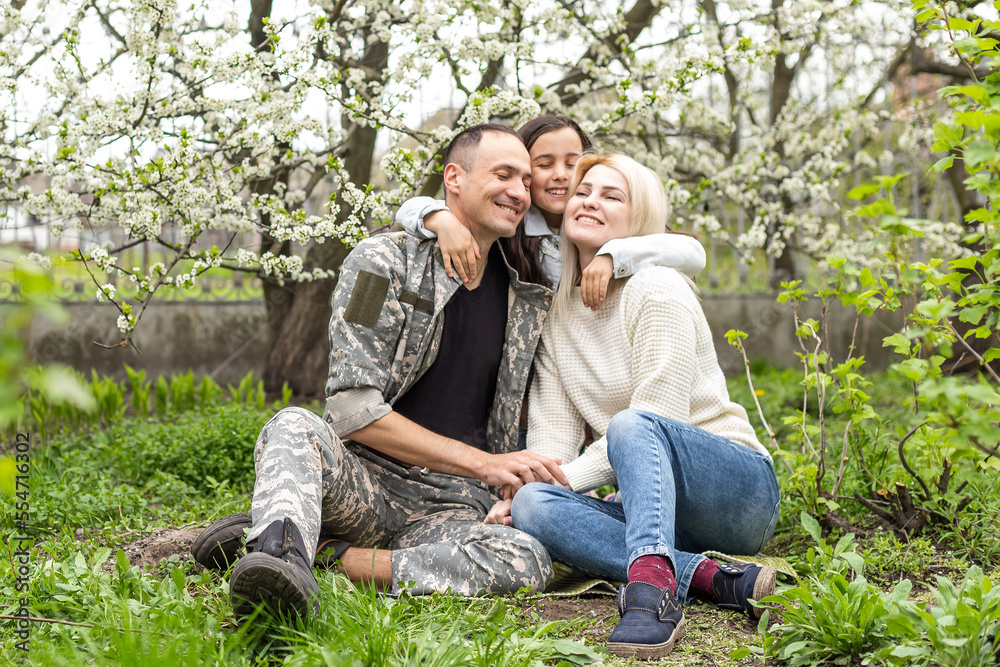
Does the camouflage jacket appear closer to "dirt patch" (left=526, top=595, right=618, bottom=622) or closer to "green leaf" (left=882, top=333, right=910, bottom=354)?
"dirt patch" (left=526, top=595, right=618, bottom=622)

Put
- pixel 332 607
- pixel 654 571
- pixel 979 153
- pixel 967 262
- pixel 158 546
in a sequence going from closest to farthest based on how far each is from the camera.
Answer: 1. pixel 979 153
2. pixel 967 262
3. pixel 332 607
4. pixel 654 571
5. pixel 158 546

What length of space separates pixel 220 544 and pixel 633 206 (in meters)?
1.80

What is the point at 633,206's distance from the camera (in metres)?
2.88

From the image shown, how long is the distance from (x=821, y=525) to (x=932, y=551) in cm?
38

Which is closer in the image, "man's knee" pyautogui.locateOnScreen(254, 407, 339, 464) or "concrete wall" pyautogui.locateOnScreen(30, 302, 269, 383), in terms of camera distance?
"man's knee" pyautogui.locateOnScreen(254, 407, 339, 464)

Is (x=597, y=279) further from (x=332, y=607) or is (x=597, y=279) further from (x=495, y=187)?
(x=332, y=607)

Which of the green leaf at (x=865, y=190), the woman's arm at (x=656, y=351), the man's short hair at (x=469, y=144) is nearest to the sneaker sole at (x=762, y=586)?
the woman's arm at (x=656, y=351)

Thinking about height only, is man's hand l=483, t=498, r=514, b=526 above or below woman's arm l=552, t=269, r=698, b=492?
below

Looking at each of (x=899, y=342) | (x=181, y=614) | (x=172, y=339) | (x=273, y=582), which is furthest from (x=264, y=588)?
A: (x=172, y=339)

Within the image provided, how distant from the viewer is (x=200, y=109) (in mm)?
3967

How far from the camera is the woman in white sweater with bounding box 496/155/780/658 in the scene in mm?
Answer: 2262

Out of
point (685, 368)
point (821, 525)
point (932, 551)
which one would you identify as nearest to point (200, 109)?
point (685, 368)

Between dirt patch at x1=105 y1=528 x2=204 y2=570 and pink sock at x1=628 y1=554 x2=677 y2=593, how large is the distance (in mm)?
1593

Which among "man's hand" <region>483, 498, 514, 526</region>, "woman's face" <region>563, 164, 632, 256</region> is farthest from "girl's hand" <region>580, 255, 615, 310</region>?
"man's hand" <region>483, 498, 514, 526</region>
